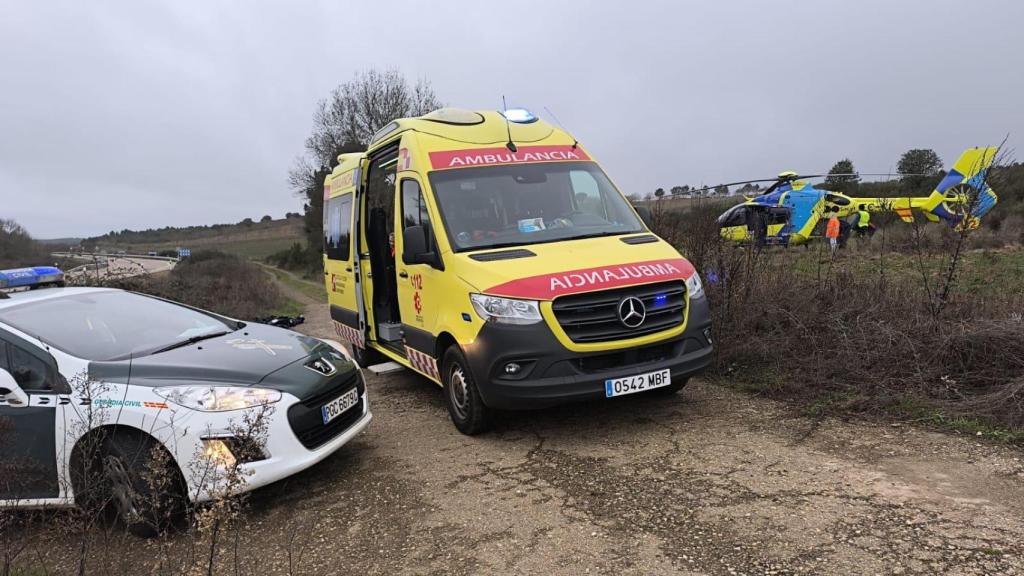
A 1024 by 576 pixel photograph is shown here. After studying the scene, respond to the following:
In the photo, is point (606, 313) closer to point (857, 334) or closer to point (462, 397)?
point (462, 397)

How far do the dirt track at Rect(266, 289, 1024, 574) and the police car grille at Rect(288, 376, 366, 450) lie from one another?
0.38 m

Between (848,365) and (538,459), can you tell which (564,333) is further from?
(848,365)

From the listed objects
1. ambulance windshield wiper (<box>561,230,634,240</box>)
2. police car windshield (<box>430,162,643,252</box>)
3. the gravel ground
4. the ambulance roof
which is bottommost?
the gravel ground

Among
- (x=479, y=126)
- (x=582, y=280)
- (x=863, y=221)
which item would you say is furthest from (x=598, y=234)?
(x=863, y=221)

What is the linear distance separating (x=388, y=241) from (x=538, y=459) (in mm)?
3551

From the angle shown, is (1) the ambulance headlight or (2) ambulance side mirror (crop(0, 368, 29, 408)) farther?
(1) the ambulance headlight

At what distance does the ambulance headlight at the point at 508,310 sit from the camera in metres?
4.49

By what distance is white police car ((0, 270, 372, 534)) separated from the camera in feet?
11.5

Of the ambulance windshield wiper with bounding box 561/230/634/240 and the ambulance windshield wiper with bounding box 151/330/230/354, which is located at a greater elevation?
the ambulance windshield wiper with bounding box 561/230/634/240

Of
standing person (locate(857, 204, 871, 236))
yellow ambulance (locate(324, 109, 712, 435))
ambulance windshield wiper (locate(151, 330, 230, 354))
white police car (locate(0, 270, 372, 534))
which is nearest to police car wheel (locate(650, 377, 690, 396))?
yellow ambulance (locate(324, 109, 712, 435))

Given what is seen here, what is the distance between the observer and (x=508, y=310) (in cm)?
454

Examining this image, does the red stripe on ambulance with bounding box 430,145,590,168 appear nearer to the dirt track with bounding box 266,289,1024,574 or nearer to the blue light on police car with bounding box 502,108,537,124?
the blue light on police car with bounding box 502,108,537,124

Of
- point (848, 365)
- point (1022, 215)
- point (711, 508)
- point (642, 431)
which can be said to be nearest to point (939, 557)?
point (711, 508)

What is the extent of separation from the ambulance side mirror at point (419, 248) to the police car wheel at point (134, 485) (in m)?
2.41
